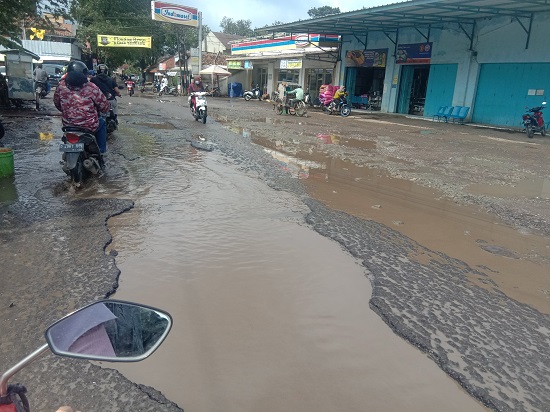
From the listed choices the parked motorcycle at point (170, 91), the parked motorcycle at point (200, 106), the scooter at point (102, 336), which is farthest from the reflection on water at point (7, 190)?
the parked motorcycle at point (170, 91)

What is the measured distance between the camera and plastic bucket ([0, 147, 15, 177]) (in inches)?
244

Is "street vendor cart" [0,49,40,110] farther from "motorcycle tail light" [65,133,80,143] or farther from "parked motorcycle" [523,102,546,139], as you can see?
"parked motorcycle" [523,102,546,139]

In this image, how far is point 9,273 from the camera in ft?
11.5

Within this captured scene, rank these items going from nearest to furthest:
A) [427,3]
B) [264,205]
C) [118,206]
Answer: [118,206]
[264,205]
[427,3]

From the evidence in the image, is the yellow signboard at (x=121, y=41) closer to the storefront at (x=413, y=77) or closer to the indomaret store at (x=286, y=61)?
the indomaret store at (x=286, y=61)

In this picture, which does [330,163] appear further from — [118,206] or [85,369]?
[85,369]

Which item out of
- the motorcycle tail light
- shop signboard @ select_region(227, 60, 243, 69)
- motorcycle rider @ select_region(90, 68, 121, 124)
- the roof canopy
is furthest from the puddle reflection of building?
shop signboard @ select_region(227, 60, 243, 69)

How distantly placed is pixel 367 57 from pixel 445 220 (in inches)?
874

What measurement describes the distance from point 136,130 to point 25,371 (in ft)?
35.5

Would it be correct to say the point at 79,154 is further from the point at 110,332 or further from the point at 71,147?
the point at 110,332

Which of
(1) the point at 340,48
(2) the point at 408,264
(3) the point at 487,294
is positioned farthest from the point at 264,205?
(1) the point at 340,48

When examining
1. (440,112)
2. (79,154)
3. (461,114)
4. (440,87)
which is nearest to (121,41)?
(440,87)

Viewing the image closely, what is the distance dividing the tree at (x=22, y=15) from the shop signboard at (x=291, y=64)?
2157cm

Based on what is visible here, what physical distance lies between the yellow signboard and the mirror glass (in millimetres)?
43414
